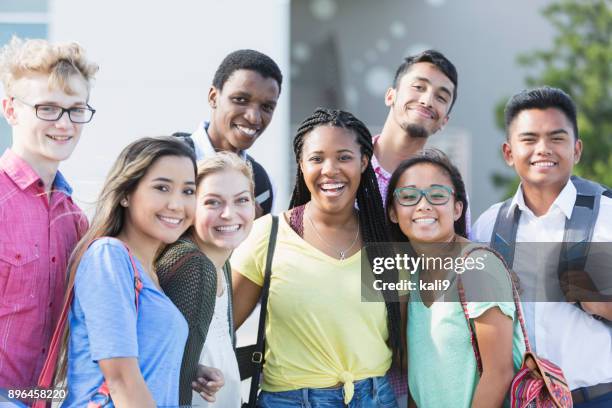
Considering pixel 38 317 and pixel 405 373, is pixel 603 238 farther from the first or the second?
pixel 38 317

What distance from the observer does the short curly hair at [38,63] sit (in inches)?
122

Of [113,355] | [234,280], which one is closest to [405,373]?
[234,280]

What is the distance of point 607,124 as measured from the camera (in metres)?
11.8

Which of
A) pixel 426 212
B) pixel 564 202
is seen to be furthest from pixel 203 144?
pixel 564 202

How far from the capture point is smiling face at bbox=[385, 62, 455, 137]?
4520 mm

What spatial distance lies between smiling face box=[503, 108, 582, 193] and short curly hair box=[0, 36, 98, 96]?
6.75 feet

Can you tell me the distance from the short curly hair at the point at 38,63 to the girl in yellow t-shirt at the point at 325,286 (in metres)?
1.03

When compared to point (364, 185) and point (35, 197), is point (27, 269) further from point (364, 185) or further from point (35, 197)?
point (364, 185)

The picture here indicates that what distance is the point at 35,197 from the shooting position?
306 cm

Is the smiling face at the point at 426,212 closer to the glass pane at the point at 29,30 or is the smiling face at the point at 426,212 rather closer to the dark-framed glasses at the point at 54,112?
the dark-framed glasses at the point at 54,112

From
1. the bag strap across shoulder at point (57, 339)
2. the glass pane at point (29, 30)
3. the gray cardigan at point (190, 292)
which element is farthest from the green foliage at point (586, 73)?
the bag strap across shoulder at point (57, 339)

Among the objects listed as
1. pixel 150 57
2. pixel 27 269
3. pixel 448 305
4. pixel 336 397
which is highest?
pixel 150 57

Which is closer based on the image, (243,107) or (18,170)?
(18,170)

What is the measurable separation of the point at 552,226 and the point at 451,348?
87cm
